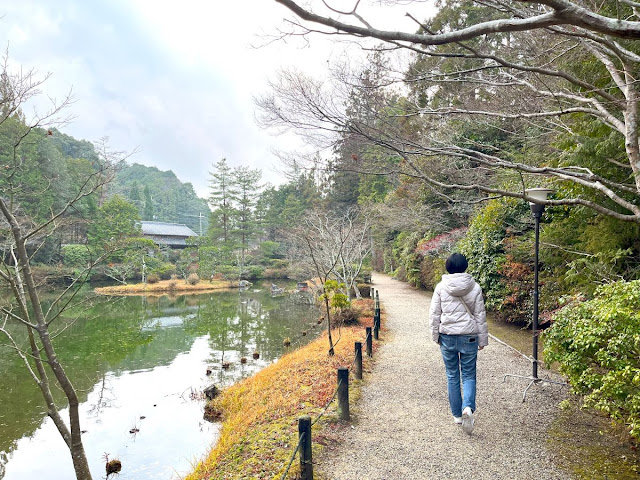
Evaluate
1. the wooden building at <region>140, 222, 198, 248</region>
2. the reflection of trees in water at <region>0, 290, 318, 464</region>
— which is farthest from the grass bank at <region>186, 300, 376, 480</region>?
the wooden building at <region>140, 222, 198, 248</region>

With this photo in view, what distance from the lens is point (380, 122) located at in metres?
4.61

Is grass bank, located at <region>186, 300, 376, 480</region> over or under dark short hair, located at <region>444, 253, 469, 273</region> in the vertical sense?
under

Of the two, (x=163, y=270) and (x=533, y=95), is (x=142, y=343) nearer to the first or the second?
(x=533, y=95)

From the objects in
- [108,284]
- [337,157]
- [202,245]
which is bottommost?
[108,284]

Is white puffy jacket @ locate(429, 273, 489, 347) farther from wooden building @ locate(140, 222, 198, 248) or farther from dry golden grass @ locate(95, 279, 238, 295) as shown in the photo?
wooden building @ locate(140, 222, 198, 248)

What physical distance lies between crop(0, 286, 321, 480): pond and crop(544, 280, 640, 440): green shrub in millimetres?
4365

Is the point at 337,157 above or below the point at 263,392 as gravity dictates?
above

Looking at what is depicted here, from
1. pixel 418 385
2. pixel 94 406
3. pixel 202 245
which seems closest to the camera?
pixel 418 385

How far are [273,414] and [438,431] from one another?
6.13ft

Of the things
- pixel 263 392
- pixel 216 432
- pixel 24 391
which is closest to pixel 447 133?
pixel 263 392

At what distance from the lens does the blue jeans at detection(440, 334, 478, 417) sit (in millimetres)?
3363

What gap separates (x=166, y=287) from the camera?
2464 cm

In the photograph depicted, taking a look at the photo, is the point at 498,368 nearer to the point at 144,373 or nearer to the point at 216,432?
the point at 216,432

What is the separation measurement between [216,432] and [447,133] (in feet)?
24.7
